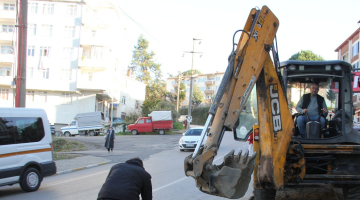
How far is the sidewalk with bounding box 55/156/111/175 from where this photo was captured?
599 inches

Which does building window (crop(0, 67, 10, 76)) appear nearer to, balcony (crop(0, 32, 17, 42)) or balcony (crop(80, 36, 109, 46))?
balcony (crop(0, 32, 17, 42))

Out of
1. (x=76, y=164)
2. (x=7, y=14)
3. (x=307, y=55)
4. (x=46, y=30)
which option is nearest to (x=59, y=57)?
(x=46, y=30)

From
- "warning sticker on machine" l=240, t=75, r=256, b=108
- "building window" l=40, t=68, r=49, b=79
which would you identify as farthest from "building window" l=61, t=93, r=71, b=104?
"warning sticker on machine" l=240, t=75, r=256, b=108

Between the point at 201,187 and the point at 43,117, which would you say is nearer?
the point at 201,187

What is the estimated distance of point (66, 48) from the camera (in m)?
47.0

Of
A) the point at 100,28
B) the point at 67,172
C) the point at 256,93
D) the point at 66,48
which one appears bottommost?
the point at 67,172

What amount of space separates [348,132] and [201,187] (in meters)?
3.49

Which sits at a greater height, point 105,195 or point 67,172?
point 105,195

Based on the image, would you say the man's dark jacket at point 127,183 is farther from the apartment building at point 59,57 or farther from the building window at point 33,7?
the building window at point 33,7

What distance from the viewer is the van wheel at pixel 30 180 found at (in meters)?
10.0

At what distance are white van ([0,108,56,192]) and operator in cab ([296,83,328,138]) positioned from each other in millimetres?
7669

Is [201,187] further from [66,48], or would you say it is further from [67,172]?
[66,48]

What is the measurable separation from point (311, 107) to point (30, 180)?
26.4 ft

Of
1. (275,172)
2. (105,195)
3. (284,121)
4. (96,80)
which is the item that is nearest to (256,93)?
(284,121)
